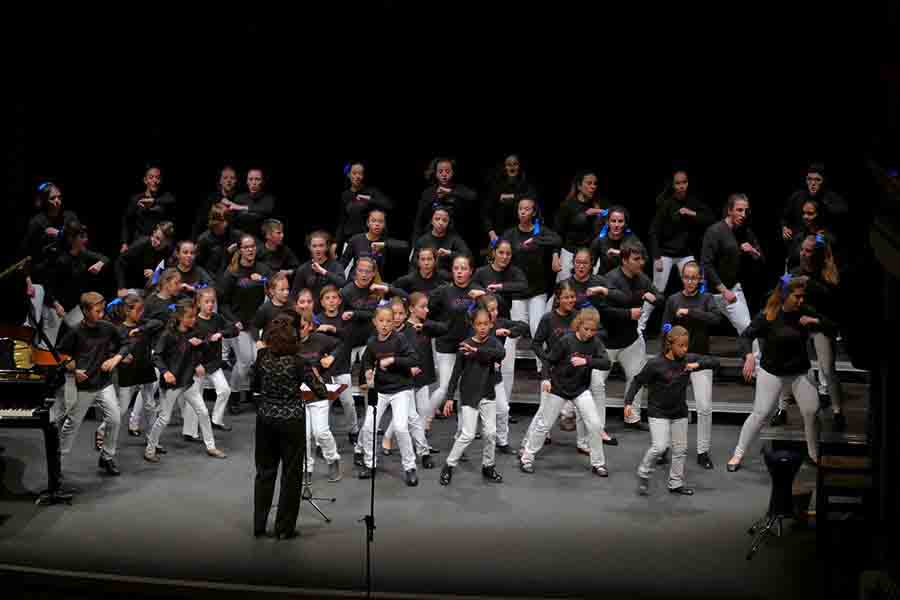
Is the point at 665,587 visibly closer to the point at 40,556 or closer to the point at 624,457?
the point at 624,457

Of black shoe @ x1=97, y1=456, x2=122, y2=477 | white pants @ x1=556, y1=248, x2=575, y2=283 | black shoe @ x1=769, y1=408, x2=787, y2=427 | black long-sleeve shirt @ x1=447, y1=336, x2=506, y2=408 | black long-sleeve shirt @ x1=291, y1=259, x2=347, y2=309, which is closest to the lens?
black long-sleeve shirt @ x1=447, y1=336, x2=506, y2=408

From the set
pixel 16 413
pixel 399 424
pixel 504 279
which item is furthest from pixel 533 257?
pixel 16 413

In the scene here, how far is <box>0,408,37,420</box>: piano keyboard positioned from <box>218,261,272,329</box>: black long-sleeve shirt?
3319mm

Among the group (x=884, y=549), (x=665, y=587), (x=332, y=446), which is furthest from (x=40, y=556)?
(x=884, y=549)

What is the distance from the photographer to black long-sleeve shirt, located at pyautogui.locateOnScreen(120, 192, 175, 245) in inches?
620

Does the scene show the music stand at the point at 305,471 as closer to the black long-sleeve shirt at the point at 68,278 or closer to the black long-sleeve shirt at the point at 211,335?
the black long-sleeve shirt at the point at 211,335

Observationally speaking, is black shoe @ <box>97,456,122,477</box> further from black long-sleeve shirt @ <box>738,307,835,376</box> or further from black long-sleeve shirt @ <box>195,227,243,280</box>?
black long-sleeve shirt @ <box>738,307,835,376</box>

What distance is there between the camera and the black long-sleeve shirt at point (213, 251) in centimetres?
1522

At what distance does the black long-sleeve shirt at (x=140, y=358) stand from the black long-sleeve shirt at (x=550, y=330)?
11.7 feet

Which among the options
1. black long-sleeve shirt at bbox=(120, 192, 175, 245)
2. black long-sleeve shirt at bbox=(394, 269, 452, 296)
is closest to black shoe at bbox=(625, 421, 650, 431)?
black long-sleeve shirt at bbox=(394, 269, 452, 296)

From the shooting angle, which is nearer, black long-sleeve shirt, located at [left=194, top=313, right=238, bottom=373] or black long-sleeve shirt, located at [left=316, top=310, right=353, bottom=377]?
black long-sleeve shirt, located at [left=316, top=310, right=353, bottom=377]

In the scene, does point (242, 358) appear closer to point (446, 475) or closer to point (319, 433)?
point (319, 433)

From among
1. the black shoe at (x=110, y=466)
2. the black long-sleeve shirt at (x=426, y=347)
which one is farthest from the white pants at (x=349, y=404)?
the black shoe at (x=110, y=466)

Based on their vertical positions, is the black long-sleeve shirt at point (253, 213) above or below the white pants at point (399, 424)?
above
